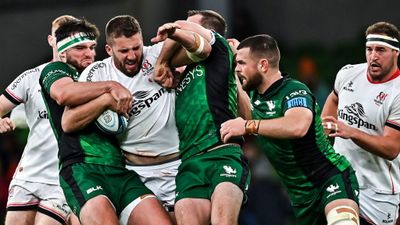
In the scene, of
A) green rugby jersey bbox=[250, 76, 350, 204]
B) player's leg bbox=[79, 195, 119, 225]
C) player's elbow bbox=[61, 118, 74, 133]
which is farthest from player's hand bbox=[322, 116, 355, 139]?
player's elbow bbox=[61, 118, 74, 133]

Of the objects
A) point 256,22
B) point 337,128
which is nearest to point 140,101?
point 337,128

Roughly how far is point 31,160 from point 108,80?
66.3 inches

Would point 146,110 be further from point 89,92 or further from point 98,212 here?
point 98,212

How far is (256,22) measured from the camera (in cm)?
1731

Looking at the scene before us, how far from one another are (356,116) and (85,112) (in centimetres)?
239

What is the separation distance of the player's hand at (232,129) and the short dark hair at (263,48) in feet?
2.27

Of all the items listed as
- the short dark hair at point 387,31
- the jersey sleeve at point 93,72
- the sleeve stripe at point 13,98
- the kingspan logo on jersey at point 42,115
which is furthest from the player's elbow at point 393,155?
the sleeve stripe at point 13,98

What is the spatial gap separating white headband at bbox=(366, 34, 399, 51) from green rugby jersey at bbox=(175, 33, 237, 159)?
55.1 inches

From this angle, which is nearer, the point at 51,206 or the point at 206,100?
the point at 206,100

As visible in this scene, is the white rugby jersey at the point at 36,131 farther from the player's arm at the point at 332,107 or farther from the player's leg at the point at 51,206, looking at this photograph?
the player's arm at the point at 332,107

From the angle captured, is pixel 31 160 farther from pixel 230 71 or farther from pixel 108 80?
pixel 230 71

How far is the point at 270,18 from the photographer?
57.5ft

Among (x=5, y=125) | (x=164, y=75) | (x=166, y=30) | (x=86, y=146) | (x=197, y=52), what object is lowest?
(x=5, y=125)

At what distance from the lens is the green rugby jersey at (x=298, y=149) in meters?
7.76
